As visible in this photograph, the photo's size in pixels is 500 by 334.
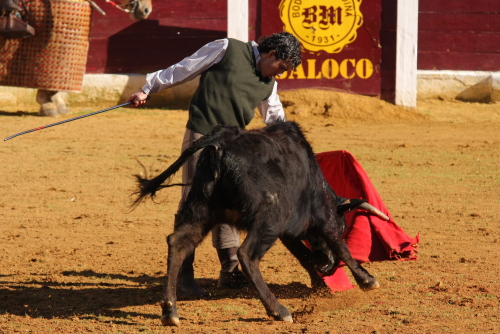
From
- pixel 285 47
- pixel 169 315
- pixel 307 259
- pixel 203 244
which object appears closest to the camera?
pixel 169 315

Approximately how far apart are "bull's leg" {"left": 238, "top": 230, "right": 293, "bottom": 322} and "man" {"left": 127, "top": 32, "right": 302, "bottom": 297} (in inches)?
20.0

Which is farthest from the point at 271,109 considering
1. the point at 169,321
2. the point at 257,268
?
the point at 169,321

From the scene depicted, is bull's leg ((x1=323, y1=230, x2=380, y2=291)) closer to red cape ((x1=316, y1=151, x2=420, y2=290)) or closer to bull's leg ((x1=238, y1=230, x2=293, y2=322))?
red cape ((x1=316, y1=151, x2=420, y2=290))

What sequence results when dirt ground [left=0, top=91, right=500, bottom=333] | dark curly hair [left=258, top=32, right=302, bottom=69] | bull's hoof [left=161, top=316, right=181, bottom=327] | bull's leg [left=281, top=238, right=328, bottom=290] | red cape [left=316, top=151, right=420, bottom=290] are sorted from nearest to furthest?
bull's hoof [left=161, top=316, right=181, bottom=327]
dirt ground [left=0, top=91, right=500, bottom=333]
dark curly hair [left=258, top=32, right=302, bottom=69]
bull's leg [left=281, top=238, right=328, bottom=290]
red cape [left=316, top=151, right=420, bottom=290]

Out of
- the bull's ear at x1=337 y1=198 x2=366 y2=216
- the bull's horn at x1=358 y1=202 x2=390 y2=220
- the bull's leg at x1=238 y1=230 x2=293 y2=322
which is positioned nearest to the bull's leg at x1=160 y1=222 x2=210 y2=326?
the bull's leg at x1=238 y1=230 x2=293 y2=322

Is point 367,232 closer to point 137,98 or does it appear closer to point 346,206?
point 346,206

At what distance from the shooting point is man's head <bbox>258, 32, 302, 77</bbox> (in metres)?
3.33

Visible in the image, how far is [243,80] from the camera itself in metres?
3.41

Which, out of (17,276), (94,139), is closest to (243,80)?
(17,276)

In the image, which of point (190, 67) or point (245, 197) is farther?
point (190, 67)

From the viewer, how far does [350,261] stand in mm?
3410

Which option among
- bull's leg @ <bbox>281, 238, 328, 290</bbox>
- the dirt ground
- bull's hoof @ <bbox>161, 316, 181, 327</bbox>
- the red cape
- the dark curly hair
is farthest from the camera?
the red cape

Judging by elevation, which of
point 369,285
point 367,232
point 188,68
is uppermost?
point 188,68

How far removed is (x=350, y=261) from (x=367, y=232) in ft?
1.34
